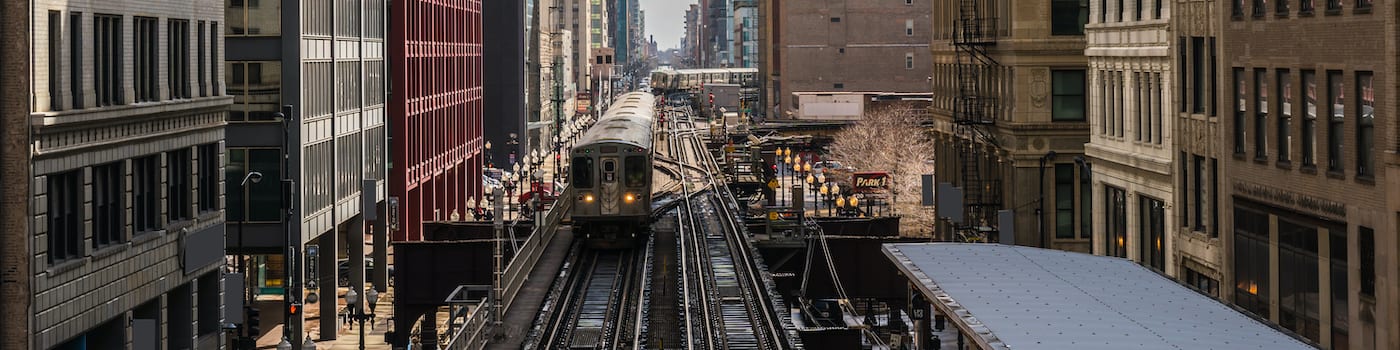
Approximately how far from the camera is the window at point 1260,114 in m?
34.6

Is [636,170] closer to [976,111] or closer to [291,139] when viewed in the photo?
[291,139]

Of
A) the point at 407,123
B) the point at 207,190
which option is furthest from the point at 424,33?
the point at 207,190

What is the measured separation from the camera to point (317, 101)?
198 ft

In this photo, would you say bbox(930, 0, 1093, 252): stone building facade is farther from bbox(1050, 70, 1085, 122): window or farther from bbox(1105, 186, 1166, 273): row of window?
bbox(1105, 186, 1166, 273): row of window

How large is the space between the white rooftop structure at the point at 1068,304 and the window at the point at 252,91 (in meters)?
33.6

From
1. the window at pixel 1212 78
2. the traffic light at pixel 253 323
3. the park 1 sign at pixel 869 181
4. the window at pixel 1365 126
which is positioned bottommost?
the traffic light at pixel 253 323

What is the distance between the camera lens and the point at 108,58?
117ft

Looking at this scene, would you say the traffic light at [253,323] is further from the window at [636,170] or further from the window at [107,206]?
the window at [636,170]

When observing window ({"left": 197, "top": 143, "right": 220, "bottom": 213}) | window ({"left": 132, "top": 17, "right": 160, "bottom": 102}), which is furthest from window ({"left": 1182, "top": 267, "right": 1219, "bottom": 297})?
window ({"left": 132, "top": 17, "right": 160, "bottom": 102})

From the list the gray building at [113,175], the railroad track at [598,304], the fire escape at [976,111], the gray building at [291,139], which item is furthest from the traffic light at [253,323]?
the fire escape at [976,111]

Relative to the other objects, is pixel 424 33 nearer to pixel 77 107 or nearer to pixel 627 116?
pixel 627 116

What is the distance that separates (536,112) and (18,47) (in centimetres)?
12266

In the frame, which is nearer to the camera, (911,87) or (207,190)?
(207,190)

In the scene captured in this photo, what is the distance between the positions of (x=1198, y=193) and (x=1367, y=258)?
1183 centimetres
